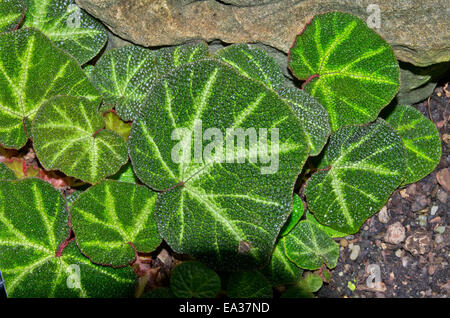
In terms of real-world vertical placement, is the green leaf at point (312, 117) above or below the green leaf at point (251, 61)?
below

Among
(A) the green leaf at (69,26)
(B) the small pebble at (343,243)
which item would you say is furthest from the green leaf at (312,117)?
(A) the green leaf at (69,26)

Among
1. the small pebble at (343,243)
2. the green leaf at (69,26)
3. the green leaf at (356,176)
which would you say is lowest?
the small pebble at (343,243)

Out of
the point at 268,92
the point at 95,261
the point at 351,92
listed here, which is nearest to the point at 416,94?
the point at 351,92

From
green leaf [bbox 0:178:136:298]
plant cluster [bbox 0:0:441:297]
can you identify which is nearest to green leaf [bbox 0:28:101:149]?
plant cluster [bbox 0:0:441:297]

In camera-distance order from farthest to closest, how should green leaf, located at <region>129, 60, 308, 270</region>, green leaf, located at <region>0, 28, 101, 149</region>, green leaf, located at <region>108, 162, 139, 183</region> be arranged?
green leaf, located at <region>108, 162, 139, 183</region>
green leaf, located at <region>0, 28, 101, 149</region>
green leaf, located at <region>129, 60, 308, 270</region>

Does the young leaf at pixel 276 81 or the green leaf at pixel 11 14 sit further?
the green leaf at pixel 11 14

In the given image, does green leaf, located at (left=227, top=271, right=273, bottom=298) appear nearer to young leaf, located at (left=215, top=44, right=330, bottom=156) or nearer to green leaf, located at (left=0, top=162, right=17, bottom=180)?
young leaf, located at (left=215, top=44, right=330, bottom=156)

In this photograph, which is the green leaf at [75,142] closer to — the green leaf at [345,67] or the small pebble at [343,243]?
the green leaf at [345,67]

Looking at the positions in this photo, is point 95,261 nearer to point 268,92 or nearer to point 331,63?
point 268,92
